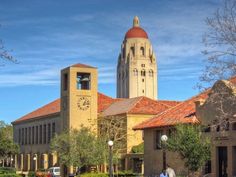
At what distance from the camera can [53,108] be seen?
87688 millimetres

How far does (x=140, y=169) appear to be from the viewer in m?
63.1

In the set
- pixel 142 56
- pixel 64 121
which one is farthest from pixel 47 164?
pixel 142 56

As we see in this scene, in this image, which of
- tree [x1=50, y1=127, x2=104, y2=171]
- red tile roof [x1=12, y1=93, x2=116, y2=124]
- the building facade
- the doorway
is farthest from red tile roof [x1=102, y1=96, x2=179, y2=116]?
the doorway

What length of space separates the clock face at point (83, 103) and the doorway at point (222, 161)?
32.7 meters

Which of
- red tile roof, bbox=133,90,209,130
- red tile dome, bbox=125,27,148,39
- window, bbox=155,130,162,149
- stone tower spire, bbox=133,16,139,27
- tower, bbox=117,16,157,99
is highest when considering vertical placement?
stone tower spire, bbox=133,16,139,27

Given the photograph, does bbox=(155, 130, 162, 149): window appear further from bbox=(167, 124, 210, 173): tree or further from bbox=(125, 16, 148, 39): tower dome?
bbox=(125, 16, 148, 39): tower dome

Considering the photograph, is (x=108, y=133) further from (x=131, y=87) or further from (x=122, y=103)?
(x=131, y=87)

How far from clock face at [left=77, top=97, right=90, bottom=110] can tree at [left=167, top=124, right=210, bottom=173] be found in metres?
35.9

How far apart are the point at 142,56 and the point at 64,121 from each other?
261 ft

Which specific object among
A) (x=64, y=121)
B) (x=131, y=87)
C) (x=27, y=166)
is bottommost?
(x=27, y=166)

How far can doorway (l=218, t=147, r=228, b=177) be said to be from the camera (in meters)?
41.8

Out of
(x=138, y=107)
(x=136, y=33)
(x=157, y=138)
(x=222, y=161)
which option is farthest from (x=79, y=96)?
(x=136, y=33)

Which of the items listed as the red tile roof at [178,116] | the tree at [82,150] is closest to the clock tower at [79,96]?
the tree at [82,150]

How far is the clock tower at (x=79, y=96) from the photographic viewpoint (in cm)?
7181
